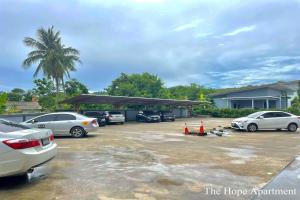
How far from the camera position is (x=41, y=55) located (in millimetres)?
43188

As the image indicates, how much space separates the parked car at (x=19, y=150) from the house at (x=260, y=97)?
46662mm

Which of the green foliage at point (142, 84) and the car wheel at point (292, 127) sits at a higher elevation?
the green foliage at point (142, 84)

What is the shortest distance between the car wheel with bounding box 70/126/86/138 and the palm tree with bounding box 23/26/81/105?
2604 cm

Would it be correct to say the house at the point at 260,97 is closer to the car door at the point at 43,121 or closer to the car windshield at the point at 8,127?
the car door at the point at 43,121

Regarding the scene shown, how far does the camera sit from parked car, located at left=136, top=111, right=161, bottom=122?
36.7 meters

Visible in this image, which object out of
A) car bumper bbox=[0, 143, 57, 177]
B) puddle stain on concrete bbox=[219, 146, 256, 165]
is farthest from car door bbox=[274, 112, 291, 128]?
car bumper bbox=[0, 143, 57, 177]

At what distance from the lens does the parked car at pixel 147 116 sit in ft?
120

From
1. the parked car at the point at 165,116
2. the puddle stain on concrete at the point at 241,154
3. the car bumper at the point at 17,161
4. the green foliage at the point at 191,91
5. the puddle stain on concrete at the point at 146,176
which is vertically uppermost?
the green foliage at the point at 191,91

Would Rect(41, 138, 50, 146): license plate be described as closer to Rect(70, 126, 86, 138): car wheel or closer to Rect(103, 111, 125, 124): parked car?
Rect(70, 126, 86, 138): car wheel

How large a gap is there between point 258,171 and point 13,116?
2071cm

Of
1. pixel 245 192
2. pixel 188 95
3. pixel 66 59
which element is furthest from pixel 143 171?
pixel 188 95

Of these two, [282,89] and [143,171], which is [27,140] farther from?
[282,89]

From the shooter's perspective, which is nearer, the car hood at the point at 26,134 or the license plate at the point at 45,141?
the car hood at the point at 26,134

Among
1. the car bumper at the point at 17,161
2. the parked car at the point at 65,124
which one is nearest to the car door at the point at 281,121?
the parked car at the point at 65,124
